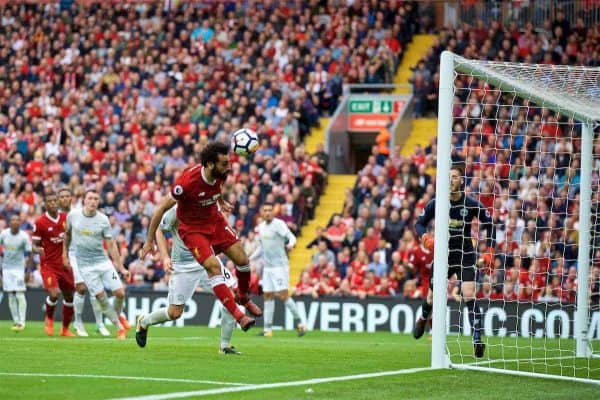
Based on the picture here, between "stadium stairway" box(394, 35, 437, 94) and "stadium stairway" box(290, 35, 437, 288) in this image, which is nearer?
"stadium stairway" box(290, 35, 437, 288)

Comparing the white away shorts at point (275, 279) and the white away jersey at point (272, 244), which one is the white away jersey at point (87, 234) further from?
the white away shorts at point (275, 279)

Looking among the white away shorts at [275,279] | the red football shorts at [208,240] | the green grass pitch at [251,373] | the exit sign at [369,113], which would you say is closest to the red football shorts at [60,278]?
the green grass pitch at [251,373]

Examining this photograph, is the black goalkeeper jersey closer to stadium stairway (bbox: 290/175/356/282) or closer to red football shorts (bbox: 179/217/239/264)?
red football shorts (bbox: 179/217/239/264)

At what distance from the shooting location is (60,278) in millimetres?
20297

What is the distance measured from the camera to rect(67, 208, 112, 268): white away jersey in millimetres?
18984

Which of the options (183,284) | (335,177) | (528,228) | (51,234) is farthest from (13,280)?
(183,284)

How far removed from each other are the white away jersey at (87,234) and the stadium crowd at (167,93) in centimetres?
899

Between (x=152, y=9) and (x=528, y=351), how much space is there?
2328 cm

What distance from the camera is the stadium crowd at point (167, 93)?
30.3 metres

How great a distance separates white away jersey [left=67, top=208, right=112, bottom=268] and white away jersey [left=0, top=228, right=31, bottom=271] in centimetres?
521

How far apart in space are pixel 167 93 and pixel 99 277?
629 inches

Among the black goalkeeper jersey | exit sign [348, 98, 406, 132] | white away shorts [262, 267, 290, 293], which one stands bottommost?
white away shorts [262, 267, 290, 293]

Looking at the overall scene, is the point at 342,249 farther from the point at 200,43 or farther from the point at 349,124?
the point at 200,43

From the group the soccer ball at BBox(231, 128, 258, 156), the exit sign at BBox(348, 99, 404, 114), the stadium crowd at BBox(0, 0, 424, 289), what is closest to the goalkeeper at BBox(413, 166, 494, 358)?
the soccer ball at BBox(231, 128, 258, 156)
